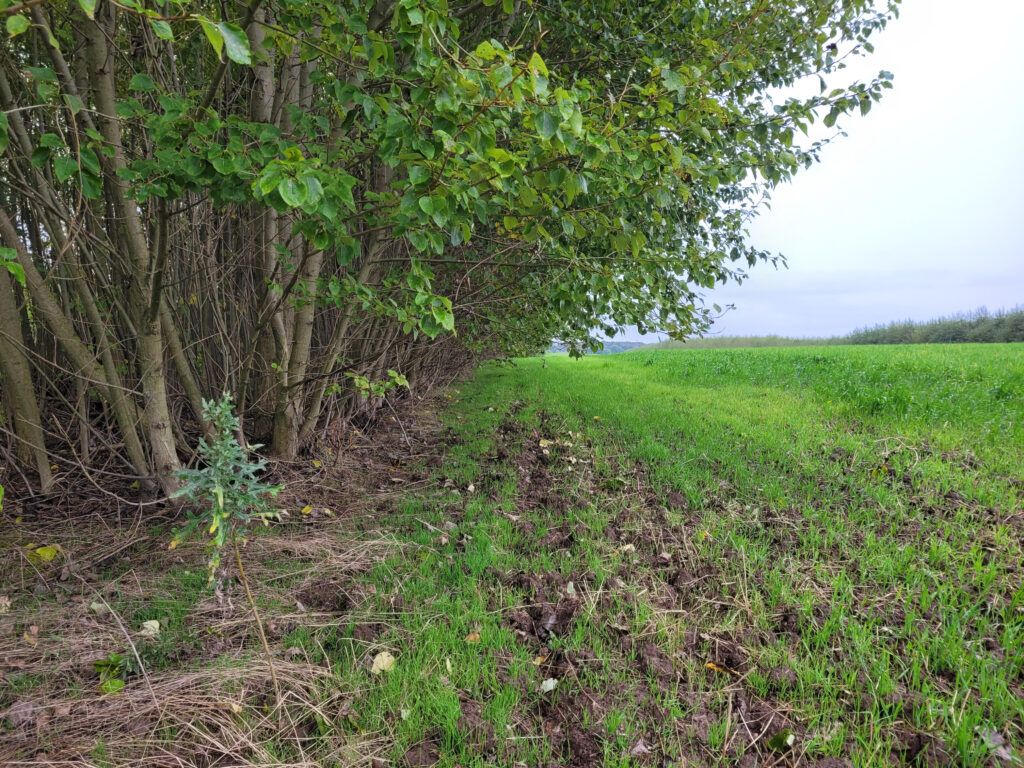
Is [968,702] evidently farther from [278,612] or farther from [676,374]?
[676,374]

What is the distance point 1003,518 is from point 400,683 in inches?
162

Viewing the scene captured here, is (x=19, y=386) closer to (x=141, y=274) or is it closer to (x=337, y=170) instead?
(x=141, y=274)

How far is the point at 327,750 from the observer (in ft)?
5.67

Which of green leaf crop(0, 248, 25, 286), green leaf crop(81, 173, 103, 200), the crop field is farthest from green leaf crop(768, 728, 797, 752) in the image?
green leaf crop(81, 173, 103, 200)

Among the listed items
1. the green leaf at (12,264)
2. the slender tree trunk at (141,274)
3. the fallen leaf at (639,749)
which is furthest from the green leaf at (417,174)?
the fallen leaf at (639,749)

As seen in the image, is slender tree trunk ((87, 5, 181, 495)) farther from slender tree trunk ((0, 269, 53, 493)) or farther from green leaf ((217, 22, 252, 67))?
green leaf ((217, 22, 252, 67))

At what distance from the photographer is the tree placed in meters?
2.16

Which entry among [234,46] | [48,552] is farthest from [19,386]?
[234,46]

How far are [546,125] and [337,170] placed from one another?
41.4 inches

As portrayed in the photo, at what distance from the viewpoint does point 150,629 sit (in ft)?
7.83

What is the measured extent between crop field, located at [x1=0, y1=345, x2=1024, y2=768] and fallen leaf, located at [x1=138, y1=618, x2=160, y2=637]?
53 mm

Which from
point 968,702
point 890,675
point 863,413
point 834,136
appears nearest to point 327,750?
point 890,675

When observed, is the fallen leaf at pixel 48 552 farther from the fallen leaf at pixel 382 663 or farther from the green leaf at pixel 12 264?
the fallen leaf at pixel 382 663

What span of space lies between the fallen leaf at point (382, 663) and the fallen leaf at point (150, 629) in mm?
1115
